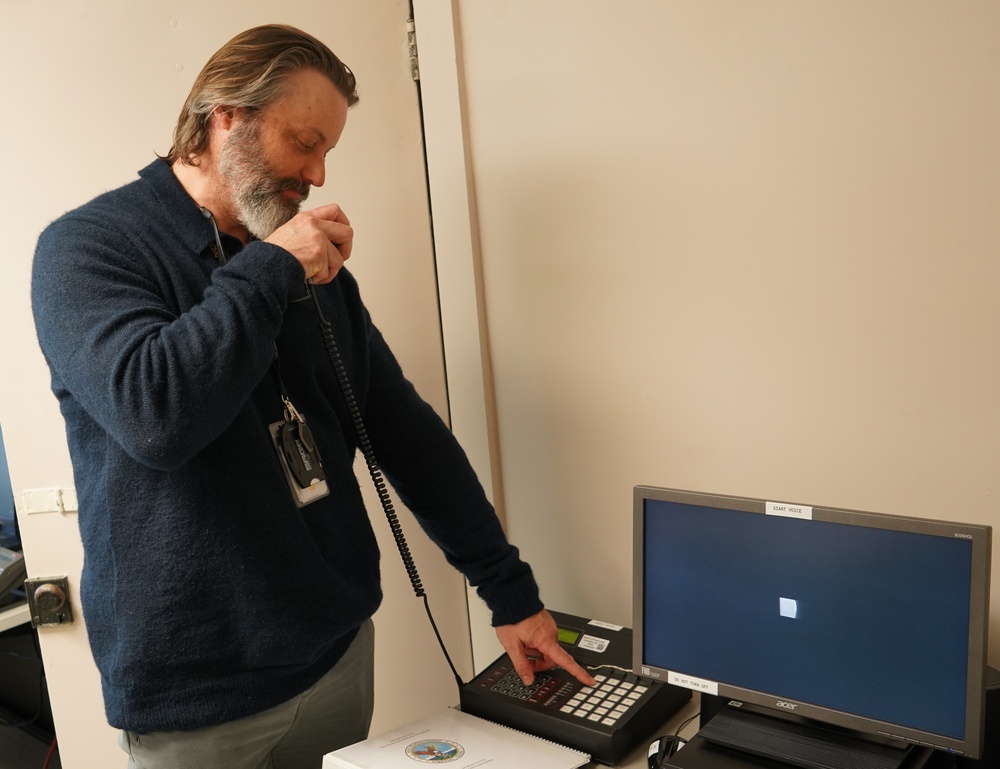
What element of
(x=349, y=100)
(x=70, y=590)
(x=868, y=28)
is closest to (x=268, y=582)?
(x=349, y=100)

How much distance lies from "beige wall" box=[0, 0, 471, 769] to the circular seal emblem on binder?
75 centimetres

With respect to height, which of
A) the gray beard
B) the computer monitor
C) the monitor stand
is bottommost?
the monitor stand

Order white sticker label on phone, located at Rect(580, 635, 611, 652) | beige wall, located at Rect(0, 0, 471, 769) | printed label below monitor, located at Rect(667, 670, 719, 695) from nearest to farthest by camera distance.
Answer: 1. printed label below monitor, located at Rect(667, 670, 719, 695)
2. white sticker label on phone, located at Rect(580, 635, 611, 652)
3. beige wall, located at Rect(0, 0, 471, 769)

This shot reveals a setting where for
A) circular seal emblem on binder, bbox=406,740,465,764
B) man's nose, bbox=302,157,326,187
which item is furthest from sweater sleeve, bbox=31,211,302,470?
circular seal emblem on binder, bbox=406,740,465,764

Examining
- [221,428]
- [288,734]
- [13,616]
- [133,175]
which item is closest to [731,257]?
[221,428]

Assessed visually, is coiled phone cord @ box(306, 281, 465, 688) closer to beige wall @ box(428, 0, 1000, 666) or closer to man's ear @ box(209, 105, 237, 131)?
man's ear @ box(209, 105, 237, 131)

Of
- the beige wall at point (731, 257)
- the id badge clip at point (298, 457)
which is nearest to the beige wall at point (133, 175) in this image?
the beige wall at point (731, 257)

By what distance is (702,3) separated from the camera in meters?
1.48

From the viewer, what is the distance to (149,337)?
3.59 feet

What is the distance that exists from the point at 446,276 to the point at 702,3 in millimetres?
757

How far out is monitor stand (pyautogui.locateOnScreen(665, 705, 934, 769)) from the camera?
1.14 m

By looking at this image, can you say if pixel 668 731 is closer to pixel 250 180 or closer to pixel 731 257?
pixel 731 257

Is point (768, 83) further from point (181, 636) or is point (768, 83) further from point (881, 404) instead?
point (181, 636)

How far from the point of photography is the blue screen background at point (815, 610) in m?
1.09
